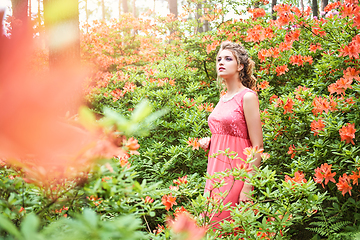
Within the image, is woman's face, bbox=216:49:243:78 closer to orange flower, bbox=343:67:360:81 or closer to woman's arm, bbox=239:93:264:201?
woman's arm, bbox=239:93:264:201

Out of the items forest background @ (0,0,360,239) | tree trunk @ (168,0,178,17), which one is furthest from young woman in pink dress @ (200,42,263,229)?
tree trunk @ (168,0,178,17)

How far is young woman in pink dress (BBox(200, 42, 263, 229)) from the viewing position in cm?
201

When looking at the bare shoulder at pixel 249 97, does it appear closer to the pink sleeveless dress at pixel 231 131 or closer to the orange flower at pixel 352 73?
the pink sleeveless dress at pixel 231 131

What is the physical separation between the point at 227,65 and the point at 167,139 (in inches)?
47.8

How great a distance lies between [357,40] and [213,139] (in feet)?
4.68

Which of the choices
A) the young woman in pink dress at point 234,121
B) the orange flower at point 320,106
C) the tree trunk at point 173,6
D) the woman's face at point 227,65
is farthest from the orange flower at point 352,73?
the tree trunk at point 173,6

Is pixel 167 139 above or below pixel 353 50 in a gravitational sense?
below

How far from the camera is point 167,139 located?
3.11 m

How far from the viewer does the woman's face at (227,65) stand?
92.1 inches

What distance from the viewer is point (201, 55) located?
4242 millimetres

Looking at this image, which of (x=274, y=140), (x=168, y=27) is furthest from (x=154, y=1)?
(x=274, y=140)

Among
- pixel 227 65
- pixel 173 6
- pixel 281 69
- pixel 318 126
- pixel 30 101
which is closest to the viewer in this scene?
pixel 30 101

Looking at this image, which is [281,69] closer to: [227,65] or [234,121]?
[227,65]

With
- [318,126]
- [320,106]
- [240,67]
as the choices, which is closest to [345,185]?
[318,126]
